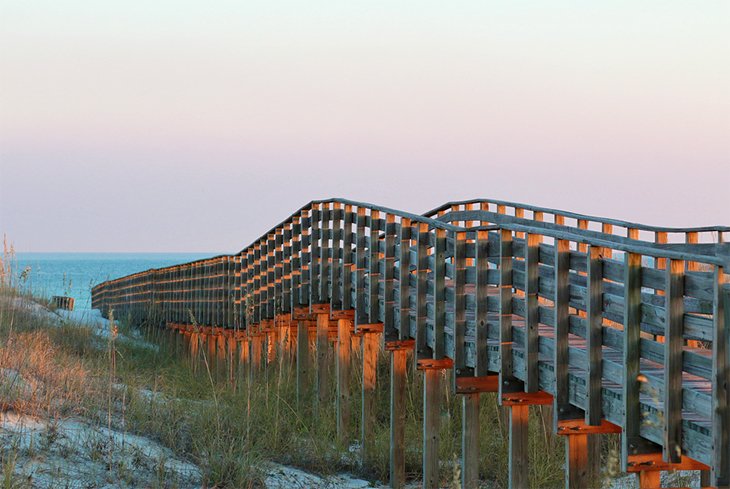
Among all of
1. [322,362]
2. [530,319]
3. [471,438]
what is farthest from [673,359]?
[322,362]

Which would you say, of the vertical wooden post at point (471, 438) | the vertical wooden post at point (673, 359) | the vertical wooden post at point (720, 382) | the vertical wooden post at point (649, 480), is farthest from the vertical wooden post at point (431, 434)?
the vertical wooden post at point (720, 382)

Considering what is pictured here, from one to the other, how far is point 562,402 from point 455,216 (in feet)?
22.4

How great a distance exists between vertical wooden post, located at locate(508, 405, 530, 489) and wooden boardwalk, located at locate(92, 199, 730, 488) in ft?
0.04

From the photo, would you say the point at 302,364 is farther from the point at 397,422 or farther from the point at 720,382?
the point at 720,382

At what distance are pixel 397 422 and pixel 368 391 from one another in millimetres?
1252

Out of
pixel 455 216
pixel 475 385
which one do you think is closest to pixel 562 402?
pixel 475 385

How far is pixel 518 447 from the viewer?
353 inches

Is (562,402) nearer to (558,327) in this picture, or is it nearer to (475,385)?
(558,327)

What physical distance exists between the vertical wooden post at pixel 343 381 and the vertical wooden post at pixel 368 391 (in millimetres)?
624

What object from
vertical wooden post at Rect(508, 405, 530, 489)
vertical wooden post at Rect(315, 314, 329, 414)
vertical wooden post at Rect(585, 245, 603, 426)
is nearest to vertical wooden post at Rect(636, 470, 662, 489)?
vertical wooden post at Rect(585, 245, 603, 426)

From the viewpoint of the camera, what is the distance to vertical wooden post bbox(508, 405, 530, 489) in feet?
29.3

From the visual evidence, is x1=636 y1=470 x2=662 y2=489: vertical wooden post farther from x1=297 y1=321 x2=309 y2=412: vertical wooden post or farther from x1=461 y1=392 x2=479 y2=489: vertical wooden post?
x1=297 y1=321 x2=309 y2=412: vertical wooden post

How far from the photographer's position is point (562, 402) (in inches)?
307

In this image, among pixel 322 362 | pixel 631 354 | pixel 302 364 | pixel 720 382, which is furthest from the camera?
pixel 302 364
